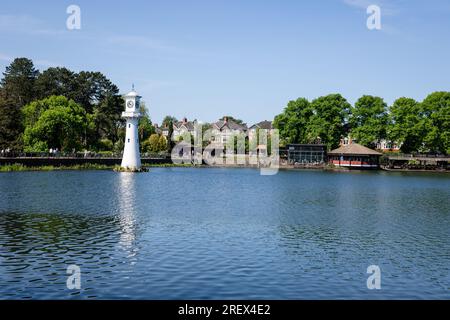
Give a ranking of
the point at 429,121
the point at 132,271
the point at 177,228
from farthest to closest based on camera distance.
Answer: the point at 429,121, the point at 177,228, the point at 132,271

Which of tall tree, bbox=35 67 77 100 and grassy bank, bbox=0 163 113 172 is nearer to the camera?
grassy bank, bbox=0 163 113 172

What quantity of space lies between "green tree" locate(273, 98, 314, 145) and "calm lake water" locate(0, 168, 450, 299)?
8337 cm

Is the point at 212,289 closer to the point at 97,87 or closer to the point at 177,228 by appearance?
the point at 177,228

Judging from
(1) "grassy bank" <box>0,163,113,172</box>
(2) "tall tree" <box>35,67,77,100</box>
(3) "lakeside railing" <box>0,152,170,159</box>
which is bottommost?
(1) "grassy bank" <box>0,163,113,172</box>

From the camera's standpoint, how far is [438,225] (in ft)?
118

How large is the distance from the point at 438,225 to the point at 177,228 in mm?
18723

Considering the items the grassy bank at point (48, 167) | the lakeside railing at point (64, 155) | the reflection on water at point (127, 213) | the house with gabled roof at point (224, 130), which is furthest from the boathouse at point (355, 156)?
the reflection on water at point (127, 213)

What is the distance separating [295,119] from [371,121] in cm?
1907

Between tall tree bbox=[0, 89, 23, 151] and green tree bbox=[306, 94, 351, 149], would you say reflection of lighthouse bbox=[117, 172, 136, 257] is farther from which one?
green tree bbox=[306, 94, 351, 149]

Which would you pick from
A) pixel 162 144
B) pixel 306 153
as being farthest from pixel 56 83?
pixel 306 153

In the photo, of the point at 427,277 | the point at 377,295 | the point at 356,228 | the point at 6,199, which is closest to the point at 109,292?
the point at 377,295

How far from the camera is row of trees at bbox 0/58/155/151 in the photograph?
320 ft

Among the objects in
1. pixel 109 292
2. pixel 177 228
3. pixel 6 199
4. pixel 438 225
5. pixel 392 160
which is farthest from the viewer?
pixel 392 160

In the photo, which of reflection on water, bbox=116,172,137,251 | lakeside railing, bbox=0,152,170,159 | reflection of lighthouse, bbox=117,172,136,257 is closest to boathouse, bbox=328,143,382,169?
lakeside railing, bbox=0,152,170,159
